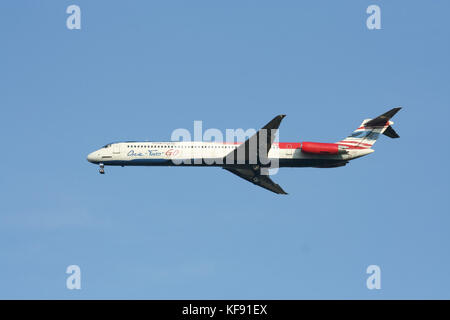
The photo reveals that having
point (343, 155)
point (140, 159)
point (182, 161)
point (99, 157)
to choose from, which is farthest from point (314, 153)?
point (99, 157)

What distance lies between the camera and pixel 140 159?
231ft

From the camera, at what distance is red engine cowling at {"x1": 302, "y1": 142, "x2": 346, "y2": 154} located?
66750mm

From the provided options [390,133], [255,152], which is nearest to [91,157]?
[255,152]

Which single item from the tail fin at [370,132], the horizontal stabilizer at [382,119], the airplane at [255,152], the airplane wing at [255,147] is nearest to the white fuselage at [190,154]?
the airplane at [255,152]

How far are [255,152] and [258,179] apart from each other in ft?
20.1

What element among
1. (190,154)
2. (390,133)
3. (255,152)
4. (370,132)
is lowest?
(255,152)

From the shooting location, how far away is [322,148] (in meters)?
66.8

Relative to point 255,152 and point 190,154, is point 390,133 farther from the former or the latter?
point 190,154

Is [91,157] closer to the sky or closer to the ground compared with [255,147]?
closer to the sky

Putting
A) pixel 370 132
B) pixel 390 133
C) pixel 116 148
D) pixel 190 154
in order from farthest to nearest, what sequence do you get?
pixel 116 148 < pixel 190 154 < pixel 370 132 < pixel 390 133

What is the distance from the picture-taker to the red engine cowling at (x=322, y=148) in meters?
66.8

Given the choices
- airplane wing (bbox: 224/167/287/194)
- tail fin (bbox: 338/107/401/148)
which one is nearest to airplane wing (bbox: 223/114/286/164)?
airplane wing (bbox: 224/167/287/194)

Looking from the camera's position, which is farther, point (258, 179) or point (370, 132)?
point (258, 179)

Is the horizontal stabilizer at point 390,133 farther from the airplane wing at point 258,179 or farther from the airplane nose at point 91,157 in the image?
the airplane nose at point 91,157
